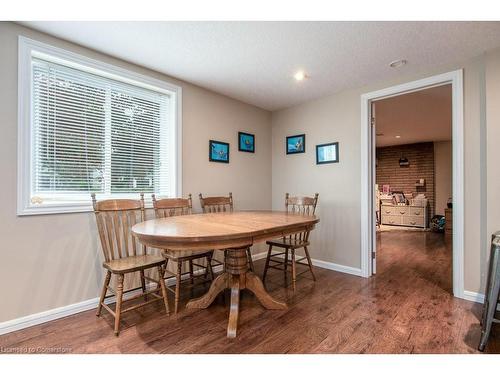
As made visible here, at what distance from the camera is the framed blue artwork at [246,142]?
3548mm

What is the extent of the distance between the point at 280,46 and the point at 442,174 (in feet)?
21.1

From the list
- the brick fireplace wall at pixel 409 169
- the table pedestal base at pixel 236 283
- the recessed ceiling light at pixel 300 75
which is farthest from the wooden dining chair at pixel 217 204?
the brick fireplace wall at pixel 409 169

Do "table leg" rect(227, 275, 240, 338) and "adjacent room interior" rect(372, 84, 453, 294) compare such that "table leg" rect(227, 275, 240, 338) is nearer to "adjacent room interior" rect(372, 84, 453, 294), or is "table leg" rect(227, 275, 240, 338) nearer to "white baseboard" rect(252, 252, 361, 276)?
"white baseboard" rect(252, 252, 361, 276)

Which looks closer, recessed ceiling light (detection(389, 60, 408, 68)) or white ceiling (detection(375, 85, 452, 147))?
recessed ceiling light (detection(389, 60, 408, 68))

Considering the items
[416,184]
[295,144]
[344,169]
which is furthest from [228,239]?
[416,184]

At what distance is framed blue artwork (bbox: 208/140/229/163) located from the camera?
3.19 meters

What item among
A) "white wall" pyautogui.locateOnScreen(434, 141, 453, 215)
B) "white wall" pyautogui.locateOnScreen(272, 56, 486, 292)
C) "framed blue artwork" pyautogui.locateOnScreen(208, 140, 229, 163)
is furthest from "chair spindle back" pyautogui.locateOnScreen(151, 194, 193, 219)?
"white wall" pyautogui.locateOnScreen(434, 141, 453, 215)

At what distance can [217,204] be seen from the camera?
306 cm

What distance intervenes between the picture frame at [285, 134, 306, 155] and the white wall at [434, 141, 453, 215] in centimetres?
501

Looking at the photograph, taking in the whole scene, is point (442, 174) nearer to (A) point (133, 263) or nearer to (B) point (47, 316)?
(A) point (133, 263)

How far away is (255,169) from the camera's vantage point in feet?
12.4

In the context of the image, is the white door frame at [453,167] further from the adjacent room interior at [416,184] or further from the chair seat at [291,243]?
the chair seat at [291,243]
